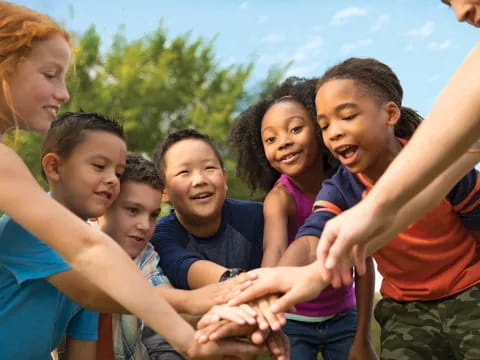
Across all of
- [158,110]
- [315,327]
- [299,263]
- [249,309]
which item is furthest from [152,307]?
[158,110]

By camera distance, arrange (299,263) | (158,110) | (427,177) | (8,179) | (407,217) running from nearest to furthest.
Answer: (427,177) < (8,179) < (407,217) < (299,263) < (158,110)

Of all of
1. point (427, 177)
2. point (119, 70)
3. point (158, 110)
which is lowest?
point (427, 177)

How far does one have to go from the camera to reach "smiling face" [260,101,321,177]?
378 cm

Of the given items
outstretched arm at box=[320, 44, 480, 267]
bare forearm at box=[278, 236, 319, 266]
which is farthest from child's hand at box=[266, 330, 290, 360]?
outstretched arm at box=[320, 44, 480, 267]

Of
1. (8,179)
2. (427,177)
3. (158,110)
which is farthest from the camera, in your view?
(158,110)

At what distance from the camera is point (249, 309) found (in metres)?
2.92

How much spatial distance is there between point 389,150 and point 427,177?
4.39ft

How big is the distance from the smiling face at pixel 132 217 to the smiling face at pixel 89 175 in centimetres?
25

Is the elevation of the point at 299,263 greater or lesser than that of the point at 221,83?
lesser

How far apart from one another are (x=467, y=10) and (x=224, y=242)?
178 cm

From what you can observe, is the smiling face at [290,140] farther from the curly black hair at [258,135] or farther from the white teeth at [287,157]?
the curly black hair at [258,135]

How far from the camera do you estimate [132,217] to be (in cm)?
355

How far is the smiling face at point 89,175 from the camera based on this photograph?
126 inches

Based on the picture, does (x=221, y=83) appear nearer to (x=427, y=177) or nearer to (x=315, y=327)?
(x=315, y=327)
